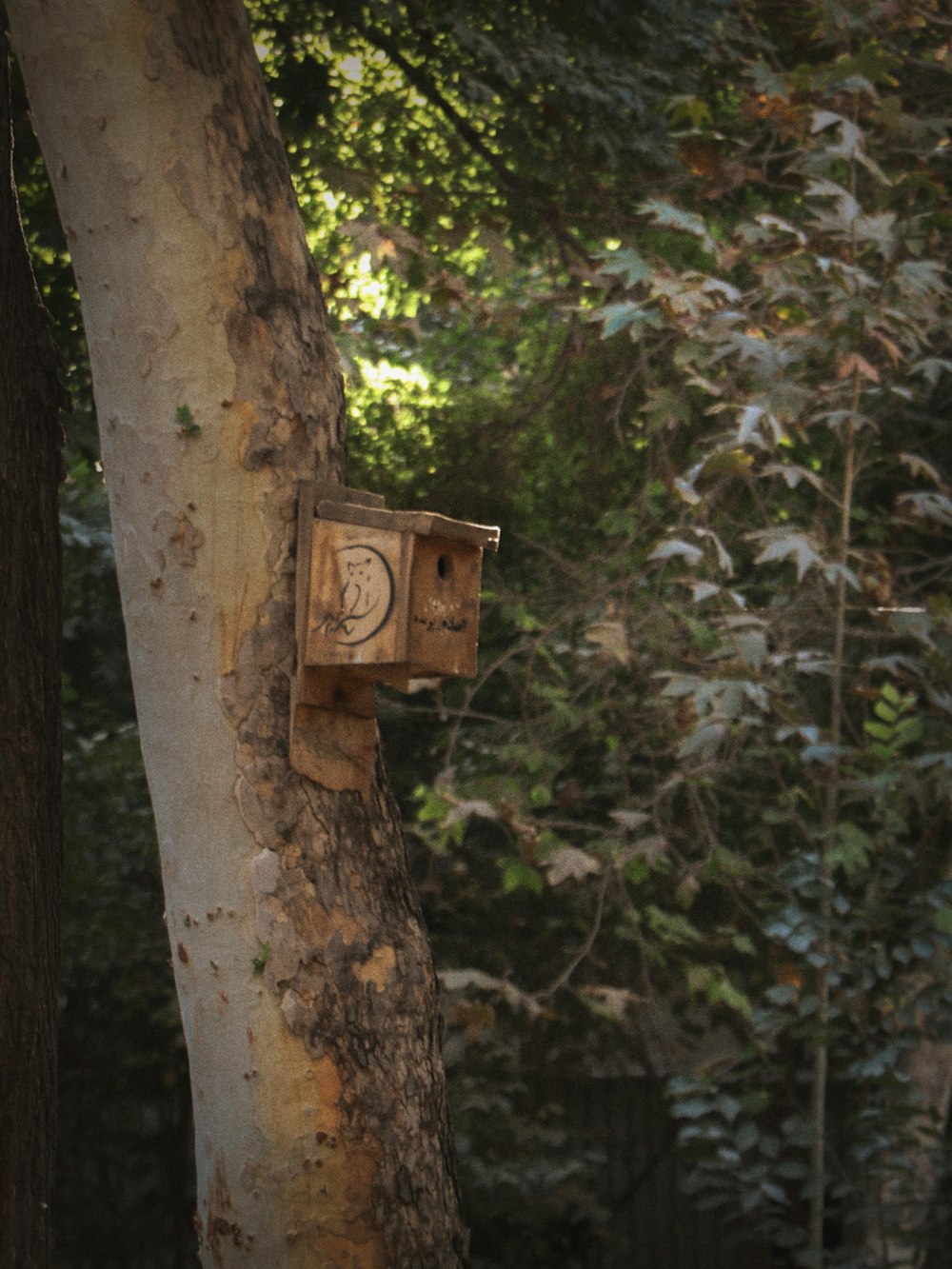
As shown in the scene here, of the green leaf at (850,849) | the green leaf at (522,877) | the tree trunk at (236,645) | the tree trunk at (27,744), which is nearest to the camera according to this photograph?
the tree trunk at (236,645)

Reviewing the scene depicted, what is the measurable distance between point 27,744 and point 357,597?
28.9 inches

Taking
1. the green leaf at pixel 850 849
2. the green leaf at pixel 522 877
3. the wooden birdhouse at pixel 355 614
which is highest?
the wooden birdhouse at pixel 355 614

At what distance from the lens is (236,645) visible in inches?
76.2

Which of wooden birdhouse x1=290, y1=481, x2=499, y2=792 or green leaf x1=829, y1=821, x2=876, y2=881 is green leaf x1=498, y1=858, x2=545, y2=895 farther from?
wooden birdhouse x1=290, y1=481, x2=499, y2=792

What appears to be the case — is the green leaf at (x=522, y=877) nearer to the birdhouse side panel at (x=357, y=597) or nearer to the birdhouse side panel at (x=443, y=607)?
the birdhouse side panel at (x=443, y=607)

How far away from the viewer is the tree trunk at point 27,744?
2.23 metres

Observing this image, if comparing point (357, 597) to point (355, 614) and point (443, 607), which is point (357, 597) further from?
point (443, 607)

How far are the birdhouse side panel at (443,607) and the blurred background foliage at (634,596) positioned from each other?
1.33 metres

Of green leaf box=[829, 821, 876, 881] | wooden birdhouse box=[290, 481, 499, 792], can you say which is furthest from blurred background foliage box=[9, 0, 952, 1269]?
wooden birdhouse box=[290, 481, 499, 792]

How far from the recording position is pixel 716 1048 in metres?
7.21

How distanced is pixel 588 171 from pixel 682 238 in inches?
24.2

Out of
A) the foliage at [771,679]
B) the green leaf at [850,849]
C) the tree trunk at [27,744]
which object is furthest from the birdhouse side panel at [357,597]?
the green leaf at [850,849]

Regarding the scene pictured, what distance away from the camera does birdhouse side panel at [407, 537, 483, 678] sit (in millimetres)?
1950

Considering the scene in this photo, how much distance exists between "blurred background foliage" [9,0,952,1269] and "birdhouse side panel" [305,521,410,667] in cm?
152
